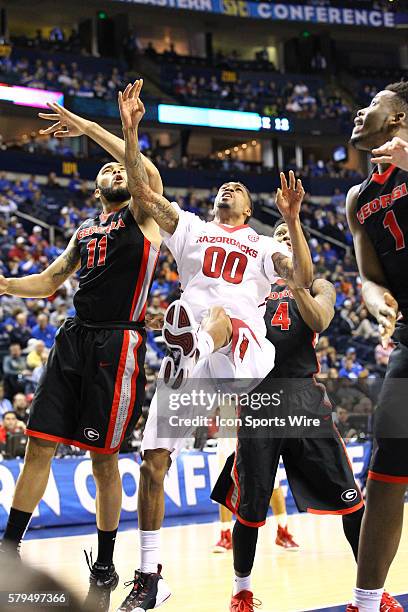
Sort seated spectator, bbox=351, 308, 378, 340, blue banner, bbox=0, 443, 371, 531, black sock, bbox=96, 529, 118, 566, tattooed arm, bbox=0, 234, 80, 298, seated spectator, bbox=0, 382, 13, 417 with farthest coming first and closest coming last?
1. seated spectator, bbox=351, 308, 378, 340
2. seated spectator, bbox=0, 382, 13, 417
3. blue banner, bbox=0, 443, 371, 531
4. tattooed arm, bbox=0, 234, 80, 298
5. black sock, bbox=96, 529, 118, 566

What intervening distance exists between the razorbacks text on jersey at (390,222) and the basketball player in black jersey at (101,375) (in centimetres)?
167

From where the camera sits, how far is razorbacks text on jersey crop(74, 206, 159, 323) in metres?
5.06


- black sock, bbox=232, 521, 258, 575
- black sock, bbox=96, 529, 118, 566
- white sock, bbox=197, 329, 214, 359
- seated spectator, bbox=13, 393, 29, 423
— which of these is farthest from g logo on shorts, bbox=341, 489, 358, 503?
seated spectator, bbox=13, 393, 29, 423

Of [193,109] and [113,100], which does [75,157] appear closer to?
[113,100]

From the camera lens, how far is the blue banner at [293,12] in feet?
105

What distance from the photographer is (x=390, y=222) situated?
376cm

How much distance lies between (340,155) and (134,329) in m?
30.1

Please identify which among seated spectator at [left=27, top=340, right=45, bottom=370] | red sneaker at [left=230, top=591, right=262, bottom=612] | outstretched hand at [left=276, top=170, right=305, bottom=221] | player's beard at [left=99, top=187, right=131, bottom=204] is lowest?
red sneaker at [left=230, top=591, right=262, bottom=612]

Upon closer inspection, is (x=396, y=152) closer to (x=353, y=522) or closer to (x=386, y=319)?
(x=386, y=319)

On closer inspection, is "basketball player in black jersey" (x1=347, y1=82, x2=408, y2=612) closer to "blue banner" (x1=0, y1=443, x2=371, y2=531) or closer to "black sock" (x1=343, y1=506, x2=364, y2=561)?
"black sock" (x1=343, y1=506, x2=364, y2=561)

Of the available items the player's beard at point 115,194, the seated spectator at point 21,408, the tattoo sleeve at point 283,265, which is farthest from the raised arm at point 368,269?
the seated spectator at point 21,408

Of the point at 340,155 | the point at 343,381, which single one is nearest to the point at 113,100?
the point at 340,155

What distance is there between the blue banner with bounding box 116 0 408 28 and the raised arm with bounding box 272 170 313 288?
28.3 meters

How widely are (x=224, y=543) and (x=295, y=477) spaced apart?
2.83 meters
